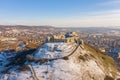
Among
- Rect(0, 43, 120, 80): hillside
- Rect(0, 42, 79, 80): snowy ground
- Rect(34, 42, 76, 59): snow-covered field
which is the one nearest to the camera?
Rect(0, 42, 79, 80): snowy ground

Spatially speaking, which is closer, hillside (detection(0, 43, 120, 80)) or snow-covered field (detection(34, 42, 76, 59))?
hillside (detection(0, 43, 120, 80))

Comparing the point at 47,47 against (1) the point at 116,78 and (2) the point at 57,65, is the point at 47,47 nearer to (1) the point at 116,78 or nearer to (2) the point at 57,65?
(2) the point at 57,65

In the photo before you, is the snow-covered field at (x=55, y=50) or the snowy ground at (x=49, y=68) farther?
the snow-covered field at (x=55, y=50)

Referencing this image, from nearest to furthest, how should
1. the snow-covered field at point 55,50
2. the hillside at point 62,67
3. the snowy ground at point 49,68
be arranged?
the snowy ground at point 49,68 → the hillside at point 62,67 → the snow-covered field at point 55,50

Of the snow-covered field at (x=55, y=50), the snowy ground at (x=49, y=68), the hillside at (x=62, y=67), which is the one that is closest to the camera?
the snowy ground at (x=49, y=68)

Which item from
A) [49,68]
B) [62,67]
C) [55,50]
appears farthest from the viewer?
[55,50]

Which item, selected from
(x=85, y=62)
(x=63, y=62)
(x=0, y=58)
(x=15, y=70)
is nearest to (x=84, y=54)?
(x=85, y=62)

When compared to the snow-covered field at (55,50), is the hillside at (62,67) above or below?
below

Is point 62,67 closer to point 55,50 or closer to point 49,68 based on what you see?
point 49,68

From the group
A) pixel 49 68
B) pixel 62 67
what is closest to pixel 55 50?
pixel 62 67
